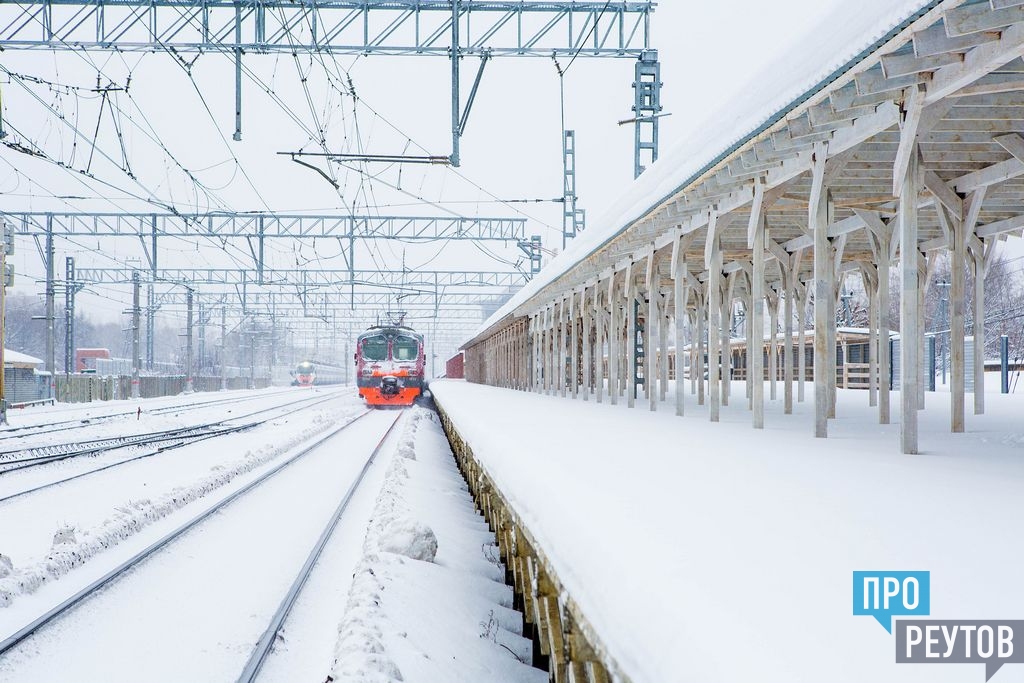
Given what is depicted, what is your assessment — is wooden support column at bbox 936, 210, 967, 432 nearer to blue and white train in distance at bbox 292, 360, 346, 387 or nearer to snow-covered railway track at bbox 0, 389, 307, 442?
snow-covered railway track at bbox 0, 389, 307, 442

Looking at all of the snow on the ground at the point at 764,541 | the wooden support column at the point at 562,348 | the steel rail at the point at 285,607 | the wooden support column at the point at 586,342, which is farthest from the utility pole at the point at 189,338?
the snow on the ground at the point at 764,541

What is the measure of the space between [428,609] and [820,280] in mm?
4666

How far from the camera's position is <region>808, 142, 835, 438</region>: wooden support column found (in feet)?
25.1

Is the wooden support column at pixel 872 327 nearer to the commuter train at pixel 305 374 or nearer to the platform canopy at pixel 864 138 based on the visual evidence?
the platform canopy at pixel 864 138

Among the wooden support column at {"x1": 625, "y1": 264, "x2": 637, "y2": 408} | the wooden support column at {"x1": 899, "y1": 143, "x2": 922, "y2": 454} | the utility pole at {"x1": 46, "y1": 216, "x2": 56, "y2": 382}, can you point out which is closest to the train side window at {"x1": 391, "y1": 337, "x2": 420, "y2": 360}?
the utility pole at {"x1": 46, "y1": 216, "x2": 56, "y2": 382}

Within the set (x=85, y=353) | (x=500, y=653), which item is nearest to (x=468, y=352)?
(x=85, y=353)

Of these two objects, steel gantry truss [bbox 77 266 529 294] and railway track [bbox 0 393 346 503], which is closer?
railway track [bbox 0 393 346 503]

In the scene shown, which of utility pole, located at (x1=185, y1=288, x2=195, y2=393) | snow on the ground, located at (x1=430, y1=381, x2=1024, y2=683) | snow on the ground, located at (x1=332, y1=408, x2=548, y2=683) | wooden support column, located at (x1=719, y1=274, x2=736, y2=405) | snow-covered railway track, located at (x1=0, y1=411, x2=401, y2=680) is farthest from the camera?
utility pole, located at (x1=185, y1=288, x2=195, y2=393)

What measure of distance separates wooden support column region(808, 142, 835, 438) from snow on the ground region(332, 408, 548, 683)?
10.9 ft

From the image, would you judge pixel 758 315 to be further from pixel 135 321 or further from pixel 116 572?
pixel 135 321

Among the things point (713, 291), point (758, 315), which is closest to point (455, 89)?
point (713, 291)

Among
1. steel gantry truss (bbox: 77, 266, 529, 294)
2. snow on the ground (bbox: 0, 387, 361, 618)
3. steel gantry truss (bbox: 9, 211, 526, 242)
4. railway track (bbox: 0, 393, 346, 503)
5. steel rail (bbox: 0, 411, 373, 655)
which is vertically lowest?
steel rail (bbox: 0, 411, 373, 655)

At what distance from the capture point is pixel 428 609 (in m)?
5.84

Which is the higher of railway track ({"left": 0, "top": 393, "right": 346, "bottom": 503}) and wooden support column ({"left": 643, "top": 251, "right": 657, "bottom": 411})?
wooden support column ({"left": 643, "top": 251, "right": 657, "bottom": 411})
